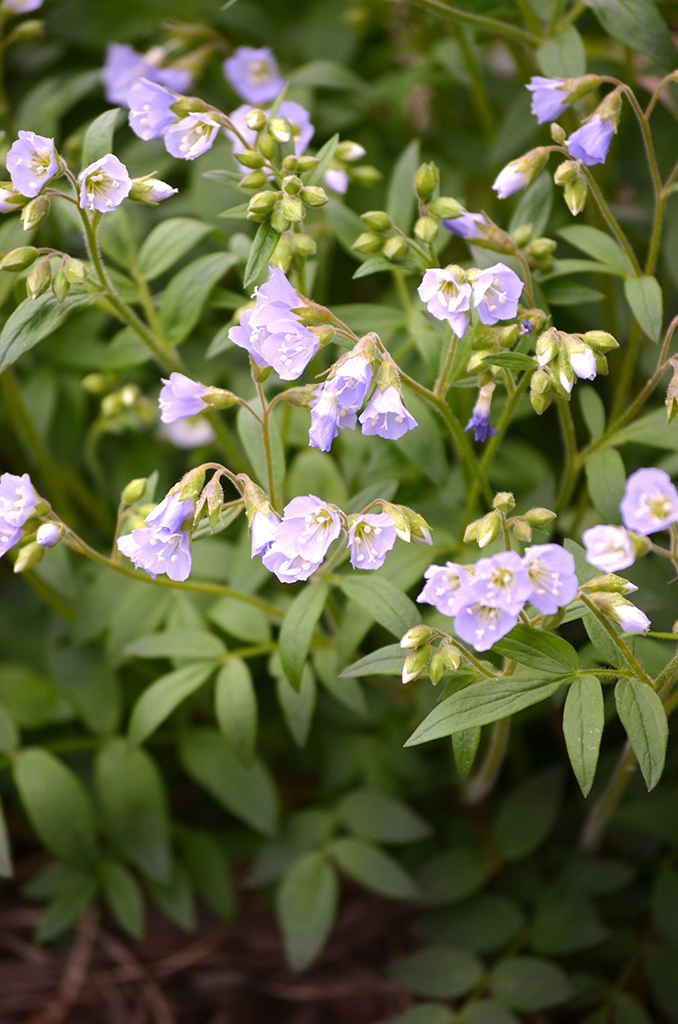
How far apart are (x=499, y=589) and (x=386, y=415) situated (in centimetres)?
35

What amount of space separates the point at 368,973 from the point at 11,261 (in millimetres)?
1977

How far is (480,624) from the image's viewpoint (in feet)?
3.74

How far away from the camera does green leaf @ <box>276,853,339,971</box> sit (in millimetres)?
1908

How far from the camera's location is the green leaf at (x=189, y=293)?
1.76 m

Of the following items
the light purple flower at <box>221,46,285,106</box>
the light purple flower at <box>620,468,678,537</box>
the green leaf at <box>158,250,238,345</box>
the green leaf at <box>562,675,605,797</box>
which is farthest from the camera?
the light purple flower at <box>221,46,285,106</box>

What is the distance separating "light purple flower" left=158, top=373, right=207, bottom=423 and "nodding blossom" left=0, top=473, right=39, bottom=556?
27cm

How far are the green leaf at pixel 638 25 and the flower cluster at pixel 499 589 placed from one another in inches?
45.3

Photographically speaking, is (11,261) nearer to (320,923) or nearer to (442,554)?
(442,554)

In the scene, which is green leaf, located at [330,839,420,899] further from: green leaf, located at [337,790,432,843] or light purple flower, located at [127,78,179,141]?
light purple flower, located at [127,78,179,141]

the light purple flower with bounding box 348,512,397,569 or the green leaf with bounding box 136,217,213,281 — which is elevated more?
the green leaf with bounding box 136,217,213,281

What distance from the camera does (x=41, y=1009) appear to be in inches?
90.6

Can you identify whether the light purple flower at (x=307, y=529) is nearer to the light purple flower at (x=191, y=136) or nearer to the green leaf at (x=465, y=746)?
the green leaf at (x=465, y=746)

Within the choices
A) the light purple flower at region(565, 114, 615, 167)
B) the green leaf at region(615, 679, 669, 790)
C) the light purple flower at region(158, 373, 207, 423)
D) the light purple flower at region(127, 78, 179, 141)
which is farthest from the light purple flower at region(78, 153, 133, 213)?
the green leaf at region(615, 679, 669, 790)

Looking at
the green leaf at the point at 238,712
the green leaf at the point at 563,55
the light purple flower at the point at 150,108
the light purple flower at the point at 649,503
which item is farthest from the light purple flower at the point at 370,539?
the green leaf at the point at 563,55
